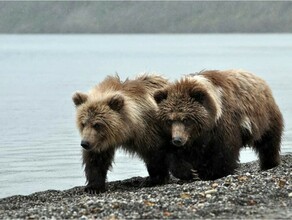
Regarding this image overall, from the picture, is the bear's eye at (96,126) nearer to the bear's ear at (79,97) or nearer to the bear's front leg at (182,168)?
the bear's ear at (79,97)

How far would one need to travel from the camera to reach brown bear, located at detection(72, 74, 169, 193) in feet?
38.9

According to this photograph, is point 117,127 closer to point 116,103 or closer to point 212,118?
point 116,103

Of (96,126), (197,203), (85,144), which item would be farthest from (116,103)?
(197,203)

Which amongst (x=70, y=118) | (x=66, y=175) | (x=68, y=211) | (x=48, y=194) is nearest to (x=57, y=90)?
(x=70, y=118)

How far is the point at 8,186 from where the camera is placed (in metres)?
16.4

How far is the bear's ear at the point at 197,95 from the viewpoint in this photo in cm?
1177

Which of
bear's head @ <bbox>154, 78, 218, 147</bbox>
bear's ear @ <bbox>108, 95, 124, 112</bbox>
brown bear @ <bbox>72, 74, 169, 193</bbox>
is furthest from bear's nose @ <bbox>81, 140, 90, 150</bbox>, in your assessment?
bear's head @ <bbox>154, 78, 218, 147</bbox>

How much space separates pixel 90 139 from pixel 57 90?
38.8 m

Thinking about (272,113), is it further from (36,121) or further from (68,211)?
(36,121)

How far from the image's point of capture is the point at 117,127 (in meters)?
11.9

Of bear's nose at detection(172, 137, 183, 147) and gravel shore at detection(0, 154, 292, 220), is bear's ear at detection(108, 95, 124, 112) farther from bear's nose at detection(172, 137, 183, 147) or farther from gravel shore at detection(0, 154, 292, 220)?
gravel shore at detection(0, 154, 292, 220)

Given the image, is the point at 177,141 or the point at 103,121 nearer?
the point at 177,141

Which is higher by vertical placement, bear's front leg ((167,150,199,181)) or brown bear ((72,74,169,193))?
brown bear ((72,74,169,193))

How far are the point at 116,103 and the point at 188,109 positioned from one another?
3.47 feet
